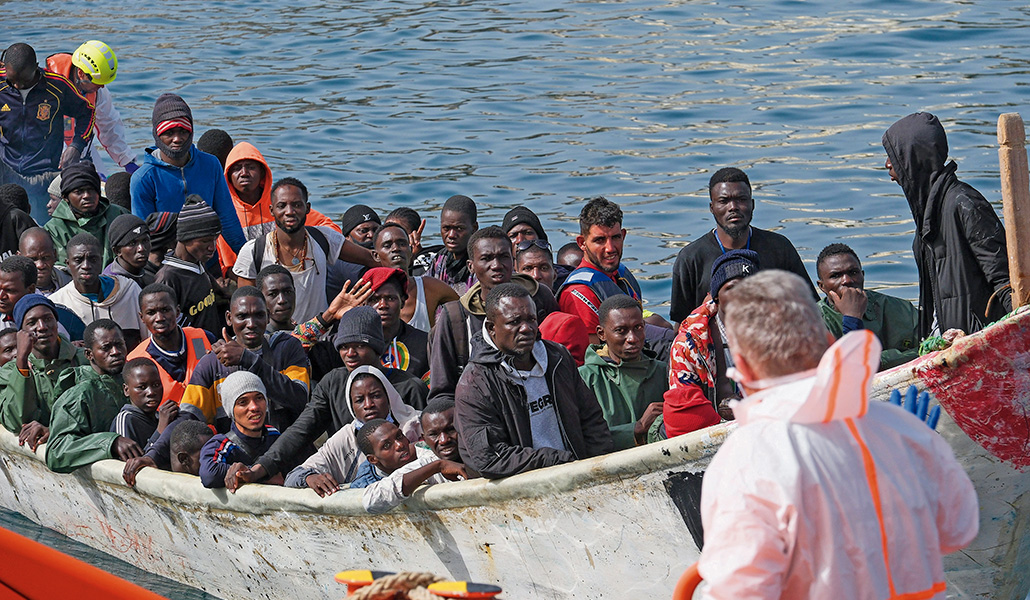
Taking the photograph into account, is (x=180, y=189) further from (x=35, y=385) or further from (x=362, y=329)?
(x=362, y=329)

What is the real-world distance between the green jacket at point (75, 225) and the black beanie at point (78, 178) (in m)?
0.14

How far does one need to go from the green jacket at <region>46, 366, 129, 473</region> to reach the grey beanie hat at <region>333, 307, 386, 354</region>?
1394mm

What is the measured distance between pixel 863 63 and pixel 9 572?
14765 mm

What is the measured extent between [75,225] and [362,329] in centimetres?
336

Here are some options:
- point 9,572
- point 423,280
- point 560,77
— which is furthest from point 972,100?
point 9,572

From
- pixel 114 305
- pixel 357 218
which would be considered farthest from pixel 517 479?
pixel 357 218

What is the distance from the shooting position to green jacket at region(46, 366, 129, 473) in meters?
6.35

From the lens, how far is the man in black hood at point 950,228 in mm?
5418

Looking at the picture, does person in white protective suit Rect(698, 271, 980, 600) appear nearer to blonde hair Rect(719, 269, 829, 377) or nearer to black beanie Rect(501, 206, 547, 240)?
blonde hair Rect(719, 269, 829, 377)

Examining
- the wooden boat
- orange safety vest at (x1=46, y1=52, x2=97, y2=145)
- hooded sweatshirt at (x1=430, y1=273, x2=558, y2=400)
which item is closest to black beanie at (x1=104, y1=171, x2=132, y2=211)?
orange safety vest at (x1=46, y1=52, x2=97, y2=145)

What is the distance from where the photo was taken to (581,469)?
Answer: 4.70 m

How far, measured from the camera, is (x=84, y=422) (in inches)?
252

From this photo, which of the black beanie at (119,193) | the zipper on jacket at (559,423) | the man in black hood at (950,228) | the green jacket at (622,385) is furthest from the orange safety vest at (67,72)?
the man in black hood at (950,228)

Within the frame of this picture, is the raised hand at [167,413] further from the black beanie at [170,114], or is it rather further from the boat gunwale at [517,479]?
the black beanie at [170,114]
